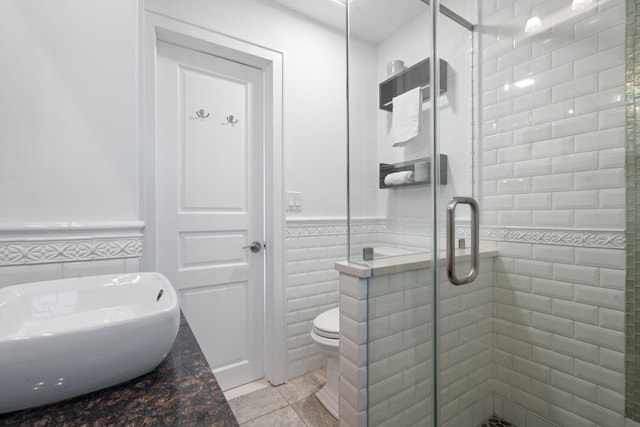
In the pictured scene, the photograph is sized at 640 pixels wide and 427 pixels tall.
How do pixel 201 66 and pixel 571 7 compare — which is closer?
pixel 571 7

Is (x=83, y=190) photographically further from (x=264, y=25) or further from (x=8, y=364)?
(x=264, y=25)

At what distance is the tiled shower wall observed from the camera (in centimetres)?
120

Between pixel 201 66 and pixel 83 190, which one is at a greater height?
pixel 201 66

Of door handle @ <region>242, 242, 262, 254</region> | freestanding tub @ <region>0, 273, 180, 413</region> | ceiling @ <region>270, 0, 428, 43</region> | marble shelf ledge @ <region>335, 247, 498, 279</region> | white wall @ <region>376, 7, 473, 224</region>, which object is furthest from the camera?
door handle @ <region>242, 242, 262, 254</region>

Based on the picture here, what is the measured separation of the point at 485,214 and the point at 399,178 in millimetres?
639

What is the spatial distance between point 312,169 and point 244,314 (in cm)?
110

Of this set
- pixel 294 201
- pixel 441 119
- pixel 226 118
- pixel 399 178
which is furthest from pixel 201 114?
pixel 441 119

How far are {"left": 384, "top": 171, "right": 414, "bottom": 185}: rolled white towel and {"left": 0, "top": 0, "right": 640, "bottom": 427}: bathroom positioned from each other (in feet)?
0.17

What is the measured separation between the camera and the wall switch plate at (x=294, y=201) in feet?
6.37

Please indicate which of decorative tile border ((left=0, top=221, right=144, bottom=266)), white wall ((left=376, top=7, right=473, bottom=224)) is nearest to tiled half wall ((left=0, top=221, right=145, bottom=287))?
decorative tile border ((left=0, top=221, right=144, bottom=266))

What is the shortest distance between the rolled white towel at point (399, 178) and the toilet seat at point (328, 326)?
2.75 feet

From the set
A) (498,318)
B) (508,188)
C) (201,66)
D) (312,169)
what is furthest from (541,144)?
(201,66)

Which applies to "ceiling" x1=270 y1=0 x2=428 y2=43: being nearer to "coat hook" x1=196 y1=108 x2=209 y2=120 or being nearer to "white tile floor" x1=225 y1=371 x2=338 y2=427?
"coat hook" x1=196 y1=108 x2=209 y2=120

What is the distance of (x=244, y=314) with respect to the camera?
1.89m
